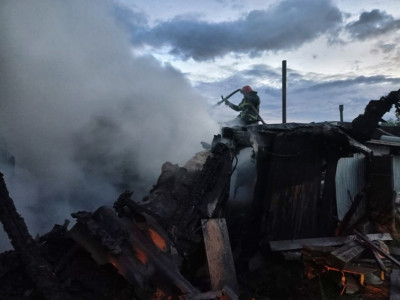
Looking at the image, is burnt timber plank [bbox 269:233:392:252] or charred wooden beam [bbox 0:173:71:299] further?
burnt timber plank [bbox 269:233:392:252]

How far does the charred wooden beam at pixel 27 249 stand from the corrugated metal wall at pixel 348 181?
9906 millimetres

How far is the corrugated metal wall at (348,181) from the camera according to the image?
1137cm

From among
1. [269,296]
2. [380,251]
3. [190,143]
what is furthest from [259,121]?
[269,296]

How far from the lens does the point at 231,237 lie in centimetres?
820

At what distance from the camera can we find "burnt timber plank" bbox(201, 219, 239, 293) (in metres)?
5.91

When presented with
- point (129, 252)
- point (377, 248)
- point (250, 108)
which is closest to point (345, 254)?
point (377, 248)

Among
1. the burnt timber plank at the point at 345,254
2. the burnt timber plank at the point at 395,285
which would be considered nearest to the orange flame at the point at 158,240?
the burnt timber plank at the point at 345,254

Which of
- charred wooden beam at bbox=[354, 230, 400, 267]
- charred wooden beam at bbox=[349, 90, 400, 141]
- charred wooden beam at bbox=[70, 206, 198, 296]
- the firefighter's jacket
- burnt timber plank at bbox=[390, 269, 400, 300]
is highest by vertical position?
the firefighter's jacket

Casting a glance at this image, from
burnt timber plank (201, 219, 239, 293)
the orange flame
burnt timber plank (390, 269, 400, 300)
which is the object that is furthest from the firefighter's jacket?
the orange flame

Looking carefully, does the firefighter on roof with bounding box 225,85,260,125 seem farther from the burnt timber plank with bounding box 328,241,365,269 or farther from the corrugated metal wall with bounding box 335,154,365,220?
the burnt timber plank with bounding box 328,241,365,269

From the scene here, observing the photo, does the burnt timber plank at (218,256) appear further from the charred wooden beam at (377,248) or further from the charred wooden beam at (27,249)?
the charred wooden beam at (377,248)

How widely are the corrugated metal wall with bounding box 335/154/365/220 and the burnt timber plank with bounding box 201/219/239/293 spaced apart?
249 inches

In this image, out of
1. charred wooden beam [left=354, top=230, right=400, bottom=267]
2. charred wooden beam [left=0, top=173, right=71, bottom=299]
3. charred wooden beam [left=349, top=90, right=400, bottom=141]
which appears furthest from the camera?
charred wooden beam [left=349, top=90, right=400, bottom=141]

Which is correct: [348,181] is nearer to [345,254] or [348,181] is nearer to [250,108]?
[250,108]
